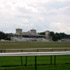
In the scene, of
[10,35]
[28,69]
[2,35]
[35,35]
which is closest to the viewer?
[28,69]

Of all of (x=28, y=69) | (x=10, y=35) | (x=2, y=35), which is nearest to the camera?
(x=28, y=69)

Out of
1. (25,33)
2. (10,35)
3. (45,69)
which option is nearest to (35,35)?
(25,33)

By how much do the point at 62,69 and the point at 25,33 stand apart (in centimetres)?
16289

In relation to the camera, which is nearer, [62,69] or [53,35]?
[62,69]

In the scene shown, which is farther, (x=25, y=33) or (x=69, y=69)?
(x=25, y=33)

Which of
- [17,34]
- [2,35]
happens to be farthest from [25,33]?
[2,35]

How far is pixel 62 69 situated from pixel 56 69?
33cm

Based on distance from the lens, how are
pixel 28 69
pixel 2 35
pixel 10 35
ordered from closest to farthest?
pixel 28 69 < pixel 2 35 < pixel 10 35

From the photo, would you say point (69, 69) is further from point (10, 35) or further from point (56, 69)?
point (10, 35)

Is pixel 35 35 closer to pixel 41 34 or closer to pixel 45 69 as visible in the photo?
pixel 41 34

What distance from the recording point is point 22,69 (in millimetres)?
11062

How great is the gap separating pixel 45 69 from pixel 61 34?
140228mm

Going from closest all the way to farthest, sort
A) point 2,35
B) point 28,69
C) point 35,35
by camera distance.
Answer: point 28,69 → point 2,35 → point 35,35

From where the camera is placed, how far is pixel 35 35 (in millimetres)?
174250
